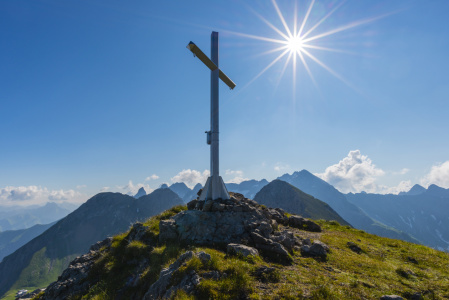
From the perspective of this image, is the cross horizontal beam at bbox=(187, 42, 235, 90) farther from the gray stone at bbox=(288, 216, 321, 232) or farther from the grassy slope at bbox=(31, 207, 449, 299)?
the gray stone at bbox=(288, 216, 321, 232)

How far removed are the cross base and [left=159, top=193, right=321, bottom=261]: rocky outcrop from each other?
4.03 ft

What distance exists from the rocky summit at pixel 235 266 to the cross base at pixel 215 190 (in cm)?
82

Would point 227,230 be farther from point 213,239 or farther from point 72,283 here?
point 72,283

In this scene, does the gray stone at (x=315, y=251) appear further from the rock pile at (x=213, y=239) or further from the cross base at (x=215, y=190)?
the cross base at (x=215, y=190)

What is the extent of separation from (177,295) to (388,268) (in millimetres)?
14074

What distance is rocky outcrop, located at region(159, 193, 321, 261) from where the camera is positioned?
594 inches

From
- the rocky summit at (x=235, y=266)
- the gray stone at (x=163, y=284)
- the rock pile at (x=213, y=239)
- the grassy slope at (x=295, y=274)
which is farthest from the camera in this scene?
the rock pile at (x=213, y=239)

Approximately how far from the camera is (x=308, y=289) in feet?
30.5

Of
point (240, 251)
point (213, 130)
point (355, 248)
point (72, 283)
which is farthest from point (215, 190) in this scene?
point (355, 248)

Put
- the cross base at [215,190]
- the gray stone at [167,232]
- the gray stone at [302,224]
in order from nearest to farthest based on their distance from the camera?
the gray stone at [167,232] → the cross base at [215,190] → the gray stone at [302,224]

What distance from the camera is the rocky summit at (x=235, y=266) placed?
30.0ft

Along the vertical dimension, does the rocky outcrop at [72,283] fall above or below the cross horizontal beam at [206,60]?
below

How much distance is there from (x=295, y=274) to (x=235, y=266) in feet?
11.9

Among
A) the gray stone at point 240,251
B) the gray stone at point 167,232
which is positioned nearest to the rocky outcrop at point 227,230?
the gray stone at point 167,232
